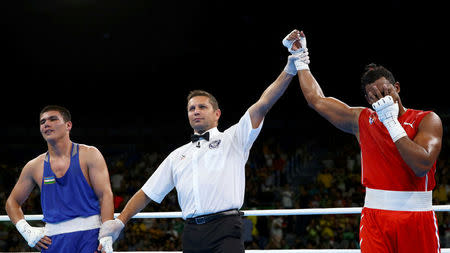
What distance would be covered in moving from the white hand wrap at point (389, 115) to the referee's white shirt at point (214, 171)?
0.80m

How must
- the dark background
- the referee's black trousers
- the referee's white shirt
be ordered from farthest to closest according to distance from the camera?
the dark background → the referee's white shirt → the referee's black trousers

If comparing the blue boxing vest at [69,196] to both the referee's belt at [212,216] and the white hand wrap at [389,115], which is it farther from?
the white hand wrap at [389,115]

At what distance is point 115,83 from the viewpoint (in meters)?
11.7

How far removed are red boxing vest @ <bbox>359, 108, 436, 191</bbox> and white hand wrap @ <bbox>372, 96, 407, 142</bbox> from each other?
0.16 metres

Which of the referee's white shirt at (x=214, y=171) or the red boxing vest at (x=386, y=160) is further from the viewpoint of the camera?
the referee's white shirt at (x=214, y=171)

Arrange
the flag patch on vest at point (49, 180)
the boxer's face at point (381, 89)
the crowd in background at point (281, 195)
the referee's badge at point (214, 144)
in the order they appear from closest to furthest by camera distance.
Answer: the boxer's face at point (381, 89) → the referee's badge at point (214, 144) → the flag patch on vest at point (49, 180) → the crowd in background at point (281, 195)

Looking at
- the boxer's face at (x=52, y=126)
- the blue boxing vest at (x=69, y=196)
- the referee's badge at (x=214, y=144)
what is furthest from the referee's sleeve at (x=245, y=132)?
the boxer's face at (x=52, y=126)

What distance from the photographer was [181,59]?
454 inches

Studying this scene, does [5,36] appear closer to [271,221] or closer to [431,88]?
[271,221]

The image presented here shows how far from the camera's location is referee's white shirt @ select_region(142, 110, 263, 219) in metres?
2.83

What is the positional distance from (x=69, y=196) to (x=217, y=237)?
3.48ft

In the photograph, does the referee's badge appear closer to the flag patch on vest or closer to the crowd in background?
the flag patch on vest

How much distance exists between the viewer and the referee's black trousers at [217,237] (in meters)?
2.72

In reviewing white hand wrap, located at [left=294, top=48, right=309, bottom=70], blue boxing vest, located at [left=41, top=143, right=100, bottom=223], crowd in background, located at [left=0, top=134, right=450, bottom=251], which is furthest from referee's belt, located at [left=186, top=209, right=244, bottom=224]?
crowd in background, located at [left=0, top=134, right=450, bottom=251]
